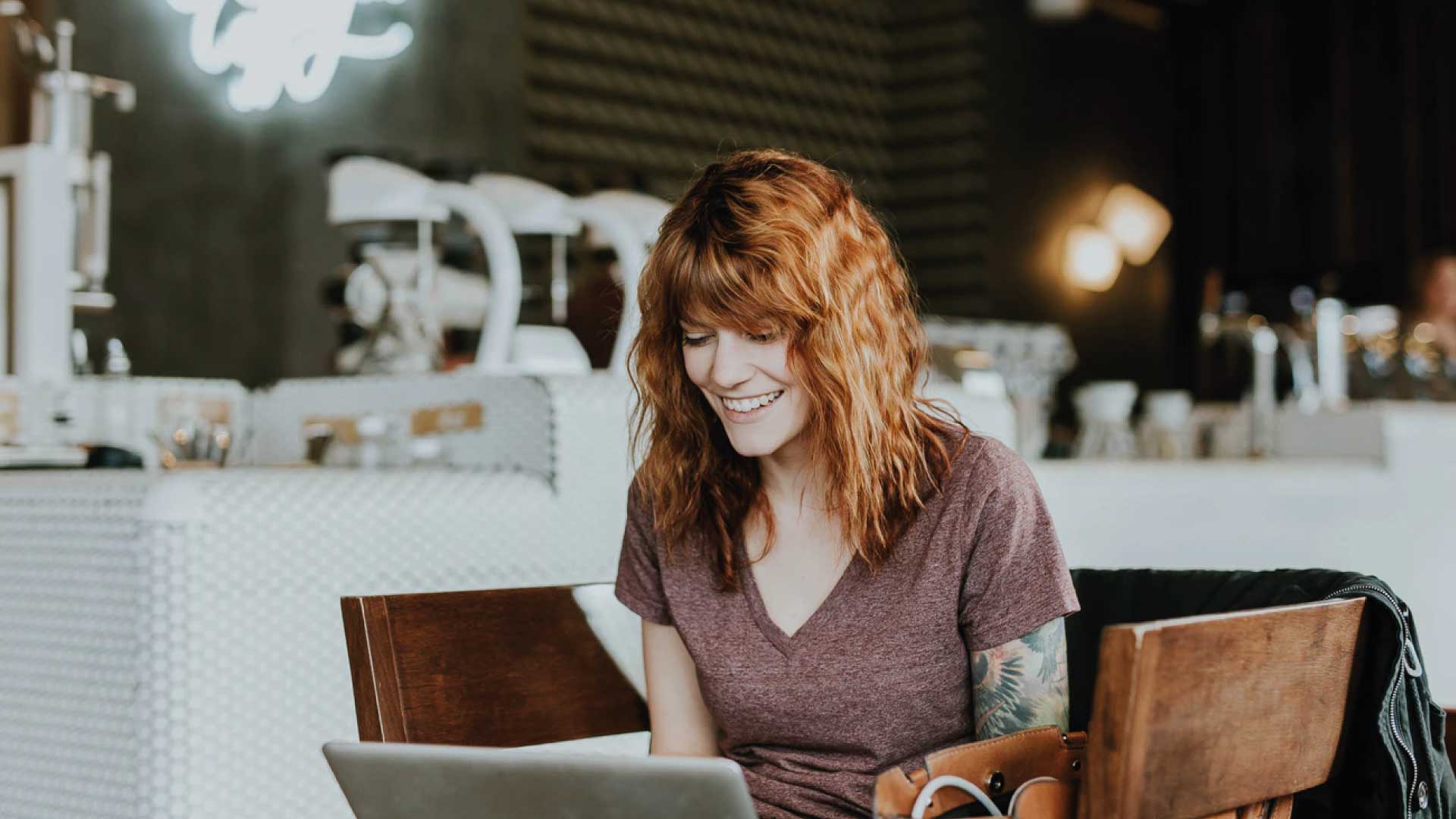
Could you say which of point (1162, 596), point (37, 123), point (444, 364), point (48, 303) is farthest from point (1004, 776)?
point (37, 123)

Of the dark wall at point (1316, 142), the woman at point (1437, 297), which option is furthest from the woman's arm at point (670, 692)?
the dark wall at point (1316, 142)

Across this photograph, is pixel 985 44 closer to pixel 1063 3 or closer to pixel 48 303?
Answer: pixel 1063 3

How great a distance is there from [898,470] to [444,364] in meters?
1.20

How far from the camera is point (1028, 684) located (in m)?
1.25

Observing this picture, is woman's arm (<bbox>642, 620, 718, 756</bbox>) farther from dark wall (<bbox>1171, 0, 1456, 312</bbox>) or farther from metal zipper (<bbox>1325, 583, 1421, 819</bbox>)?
dark wall (<bbox>1171, 0, 1456, 312</bbox>)

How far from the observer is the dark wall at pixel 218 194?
4043 mm

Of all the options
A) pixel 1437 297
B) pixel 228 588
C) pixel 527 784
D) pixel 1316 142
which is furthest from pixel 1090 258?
pixel 527 784

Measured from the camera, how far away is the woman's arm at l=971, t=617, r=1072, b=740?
1247 millimetres

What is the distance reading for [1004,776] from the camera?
107 centimetres

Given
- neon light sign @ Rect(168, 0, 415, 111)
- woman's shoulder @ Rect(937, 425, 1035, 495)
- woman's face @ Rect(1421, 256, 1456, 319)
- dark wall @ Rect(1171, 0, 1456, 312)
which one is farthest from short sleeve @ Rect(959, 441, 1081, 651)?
dark wall @ Rect(1171, 0, 1456, 312)

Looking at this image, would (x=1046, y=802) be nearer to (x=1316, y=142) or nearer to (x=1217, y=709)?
(x=1217, y=709)

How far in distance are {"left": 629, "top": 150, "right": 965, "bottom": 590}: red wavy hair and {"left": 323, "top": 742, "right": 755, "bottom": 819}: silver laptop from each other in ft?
1.51

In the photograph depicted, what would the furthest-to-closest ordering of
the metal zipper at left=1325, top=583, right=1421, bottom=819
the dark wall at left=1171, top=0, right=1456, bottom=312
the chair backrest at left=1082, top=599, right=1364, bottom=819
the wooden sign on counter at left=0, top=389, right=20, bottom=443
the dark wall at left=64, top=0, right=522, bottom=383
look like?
1. the dark wall at left=1171, top=0, right=1456, bottom=312
2. the dark wall at left=64, top=0, right=522, bottom=383
3. the wooden sign on counter at left=0, top=389, right=20, bottom=443
4. the metal zipper at left=1325, top=583, right=1421, bottom=819
5. the chair backrest at left=1082, top=599, right=1364, bottom=819

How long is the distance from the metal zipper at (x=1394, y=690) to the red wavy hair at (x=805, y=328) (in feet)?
1.17
